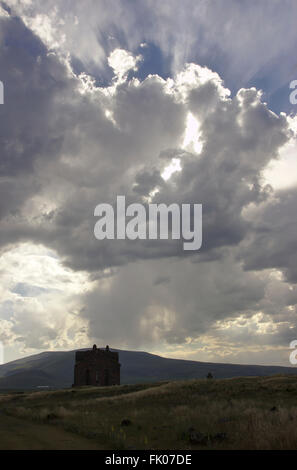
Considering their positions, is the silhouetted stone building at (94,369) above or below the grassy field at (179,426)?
below

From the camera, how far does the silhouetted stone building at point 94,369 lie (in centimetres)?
7312

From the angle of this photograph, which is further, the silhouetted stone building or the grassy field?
the silhouetted stone building

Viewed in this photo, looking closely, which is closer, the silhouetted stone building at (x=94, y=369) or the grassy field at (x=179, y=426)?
the grassy field at (x=179, y=426)

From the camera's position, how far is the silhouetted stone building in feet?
240

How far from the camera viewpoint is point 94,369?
242ft

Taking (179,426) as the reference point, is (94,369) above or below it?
below

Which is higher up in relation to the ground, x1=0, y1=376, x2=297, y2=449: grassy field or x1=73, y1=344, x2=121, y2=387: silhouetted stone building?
x1=0, y1=376, x2=297, y2=449: grassy field

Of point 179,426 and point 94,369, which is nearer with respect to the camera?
point 179,426
